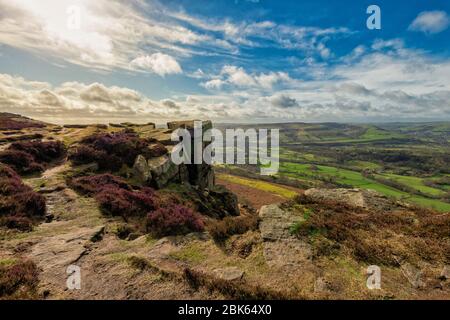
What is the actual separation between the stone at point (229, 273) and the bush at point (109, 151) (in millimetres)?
21485

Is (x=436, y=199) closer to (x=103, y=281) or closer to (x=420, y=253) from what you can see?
(x=420, y=253)

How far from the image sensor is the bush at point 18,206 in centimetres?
1273

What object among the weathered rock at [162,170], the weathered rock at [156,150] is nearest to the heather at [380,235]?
the weathered rock at [162,170]

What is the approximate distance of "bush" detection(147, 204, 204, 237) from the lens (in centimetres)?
1259

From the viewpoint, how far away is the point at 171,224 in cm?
1280

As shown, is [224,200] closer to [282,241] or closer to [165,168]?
[165,168]

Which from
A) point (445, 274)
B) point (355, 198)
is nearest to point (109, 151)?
point (355, 198)

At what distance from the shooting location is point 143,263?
9.02 m

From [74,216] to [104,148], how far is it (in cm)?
1606

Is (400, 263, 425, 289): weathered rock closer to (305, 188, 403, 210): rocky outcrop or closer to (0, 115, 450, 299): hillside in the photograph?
(0, 115, 450, 299): hillside

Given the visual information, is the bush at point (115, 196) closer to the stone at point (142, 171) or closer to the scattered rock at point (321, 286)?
the stone at point (142, 171)

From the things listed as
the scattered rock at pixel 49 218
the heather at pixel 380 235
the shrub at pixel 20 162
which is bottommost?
the scattered rock at pixel 49 218

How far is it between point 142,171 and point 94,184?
18.6 feet

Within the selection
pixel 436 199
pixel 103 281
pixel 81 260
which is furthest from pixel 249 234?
pixel 436 199
